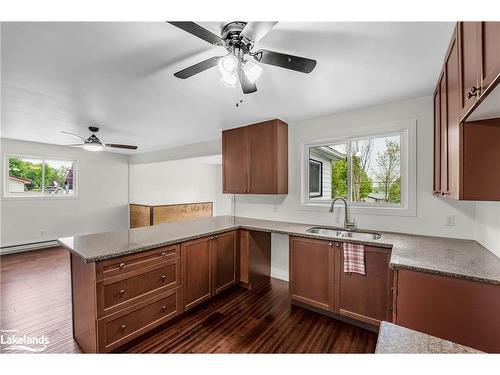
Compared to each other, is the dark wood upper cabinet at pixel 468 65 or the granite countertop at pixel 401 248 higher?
the dark wood upper cabinet at pixel 468 65

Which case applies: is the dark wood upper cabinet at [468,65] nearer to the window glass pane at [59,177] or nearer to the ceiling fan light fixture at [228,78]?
the ceiling fan light fixture at [228,78]

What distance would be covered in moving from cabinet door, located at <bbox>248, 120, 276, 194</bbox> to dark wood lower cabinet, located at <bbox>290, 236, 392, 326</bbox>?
2.94 ft

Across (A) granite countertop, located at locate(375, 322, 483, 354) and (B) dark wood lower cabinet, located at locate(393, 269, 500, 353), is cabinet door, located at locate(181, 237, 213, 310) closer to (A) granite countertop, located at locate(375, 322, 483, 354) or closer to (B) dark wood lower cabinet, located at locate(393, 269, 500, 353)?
(B) dark wood lower cabinet, located at locate(393, 269, 500, 353)

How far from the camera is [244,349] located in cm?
188

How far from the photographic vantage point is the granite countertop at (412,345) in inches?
27.0

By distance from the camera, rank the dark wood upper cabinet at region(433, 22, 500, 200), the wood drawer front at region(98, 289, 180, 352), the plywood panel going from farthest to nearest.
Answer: the plywood panel
the wood drawer front at region(98, 289, 180, 352)
the dark wood upper cabinet at region(433, 22, 500, 200)

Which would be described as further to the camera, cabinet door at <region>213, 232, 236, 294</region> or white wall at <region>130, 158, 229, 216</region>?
white wall at <region>130, 158, 229, 216</region>

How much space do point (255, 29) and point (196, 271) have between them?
7.42 feet

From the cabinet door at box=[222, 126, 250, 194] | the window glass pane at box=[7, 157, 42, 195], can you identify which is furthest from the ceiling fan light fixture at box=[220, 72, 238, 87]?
the window glass pane at box=[7, 157, 42, 195]

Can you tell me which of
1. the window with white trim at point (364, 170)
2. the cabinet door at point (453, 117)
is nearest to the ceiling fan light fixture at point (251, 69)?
the cabinet door at point (453, 117)

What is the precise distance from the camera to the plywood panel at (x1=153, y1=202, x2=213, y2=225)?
5.97 meters

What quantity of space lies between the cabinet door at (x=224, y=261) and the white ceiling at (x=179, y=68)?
5.45ft

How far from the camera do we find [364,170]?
2.83m
